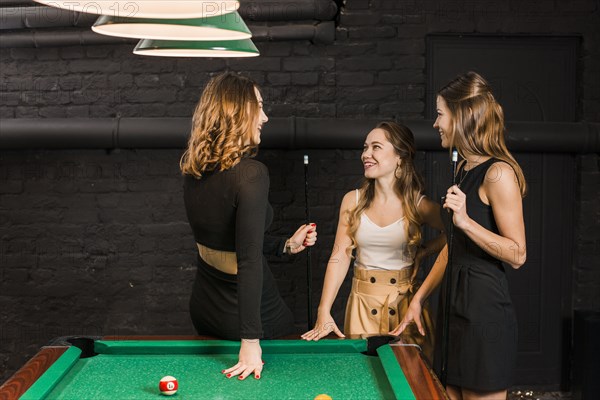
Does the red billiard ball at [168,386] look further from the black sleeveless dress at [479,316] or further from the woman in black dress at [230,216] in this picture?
the black sleeveless dress at [479,316]

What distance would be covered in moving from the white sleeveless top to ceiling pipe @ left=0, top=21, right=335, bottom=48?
5.10 ft

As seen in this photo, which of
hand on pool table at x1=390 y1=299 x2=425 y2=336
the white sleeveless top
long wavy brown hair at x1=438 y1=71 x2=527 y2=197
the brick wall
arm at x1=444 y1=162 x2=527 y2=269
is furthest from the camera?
the brick wall

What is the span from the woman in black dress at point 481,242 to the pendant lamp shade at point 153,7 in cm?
136

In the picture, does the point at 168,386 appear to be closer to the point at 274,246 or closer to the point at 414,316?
the point at 274,246

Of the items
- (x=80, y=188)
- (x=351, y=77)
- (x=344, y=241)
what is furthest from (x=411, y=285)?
(x=80, y=188)

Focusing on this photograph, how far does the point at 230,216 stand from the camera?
3.03 metres

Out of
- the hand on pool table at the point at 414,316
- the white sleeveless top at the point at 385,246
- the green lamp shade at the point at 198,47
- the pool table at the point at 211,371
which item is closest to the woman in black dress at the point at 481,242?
the hand on pool table at the point at 414,316

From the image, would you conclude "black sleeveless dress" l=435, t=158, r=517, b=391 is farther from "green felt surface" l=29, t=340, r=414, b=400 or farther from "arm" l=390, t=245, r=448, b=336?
"green felt surface" l=29, t=340, r=414, b=400

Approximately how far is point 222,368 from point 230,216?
0.56 meters

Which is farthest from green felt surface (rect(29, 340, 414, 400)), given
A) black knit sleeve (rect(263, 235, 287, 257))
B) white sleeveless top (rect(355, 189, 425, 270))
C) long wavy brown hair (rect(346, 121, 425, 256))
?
long wavy brown hair (rect(346, 121, 425, 256))

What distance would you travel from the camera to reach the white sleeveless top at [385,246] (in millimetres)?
3736

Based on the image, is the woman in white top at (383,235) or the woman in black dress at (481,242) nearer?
the woman in black dress at (481,242)

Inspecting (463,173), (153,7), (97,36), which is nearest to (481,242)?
(463,173)

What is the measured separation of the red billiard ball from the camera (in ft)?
8.05
